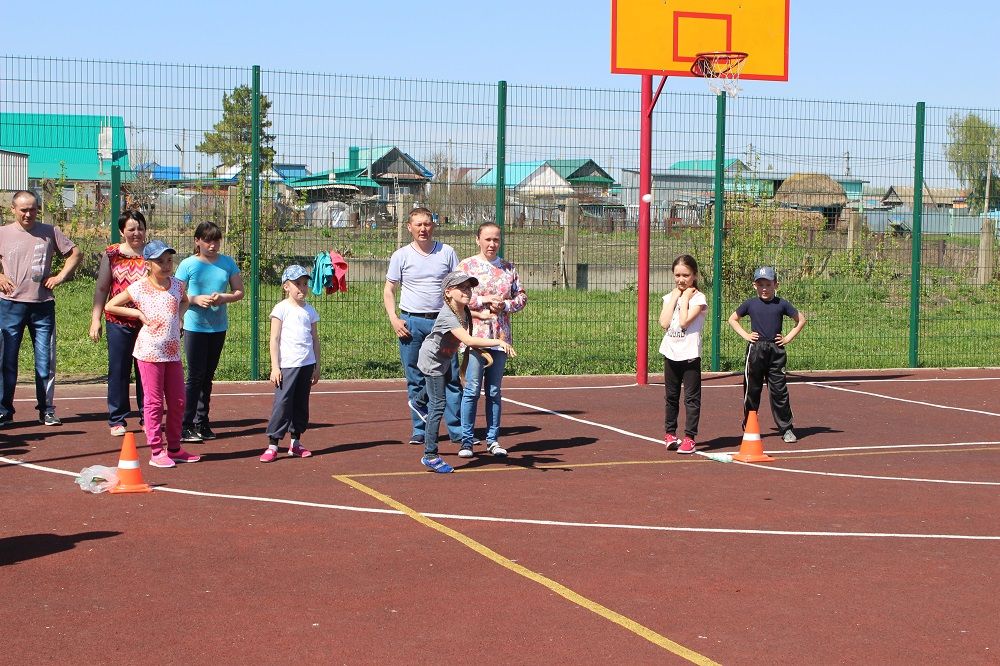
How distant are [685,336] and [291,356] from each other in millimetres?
3370

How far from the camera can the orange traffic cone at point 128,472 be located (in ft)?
28.7

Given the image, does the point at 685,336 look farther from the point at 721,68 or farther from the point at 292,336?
the point at 721,68

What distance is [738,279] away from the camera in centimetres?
1789

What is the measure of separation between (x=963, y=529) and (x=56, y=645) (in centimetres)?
543

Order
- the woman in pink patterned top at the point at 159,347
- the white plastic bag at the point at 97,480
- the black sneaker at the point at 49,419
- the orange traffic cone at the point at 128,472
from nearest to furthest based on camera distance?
the white plastic bag at the point at 97,480 < the orange traffic cone at the point at 128,472 < the woman in pink patterned top at the point at 159,347 < the black sneaker at the point at 49,419

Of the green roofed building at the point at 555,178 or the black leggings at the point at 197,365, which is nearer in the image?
the black leggings at the point at 197,365

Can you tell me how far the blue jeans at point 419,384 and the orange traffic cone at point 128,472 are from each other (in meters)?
2.61

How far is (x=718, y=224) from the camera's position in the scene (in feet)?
56.4

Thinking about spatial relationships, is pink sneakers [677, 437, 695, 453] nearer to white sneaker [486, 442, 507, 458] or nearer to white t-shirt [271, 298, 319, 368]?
white sneaker [486, 442, 507, 458]

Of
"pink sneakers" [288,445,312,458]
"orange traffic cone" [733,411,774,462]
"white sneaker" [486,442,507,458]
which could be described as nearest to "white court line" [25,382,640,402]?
"pink sneakers" [288,445,312,458]

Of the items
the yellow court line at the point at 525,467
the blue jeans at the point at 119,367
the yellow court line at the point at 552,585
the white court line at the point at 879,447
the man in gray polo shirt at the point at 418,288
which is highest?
the man in gray polo shirt at the point at 418,288

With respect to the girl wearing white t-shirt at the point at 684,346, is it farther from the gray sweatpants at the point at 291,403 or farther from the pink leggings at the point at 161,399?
the pink leggings at the point at 161,399

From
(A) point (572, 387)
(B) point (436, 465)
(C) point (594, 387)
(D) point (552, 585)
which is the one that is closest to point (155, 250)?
(B) point (436, 465)

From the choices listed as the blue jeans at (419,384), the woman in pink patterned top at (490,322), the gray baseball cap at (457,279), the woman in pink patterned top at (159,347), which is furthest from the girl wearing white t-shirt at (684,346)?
the woman in pink patterned top at (159,347)
